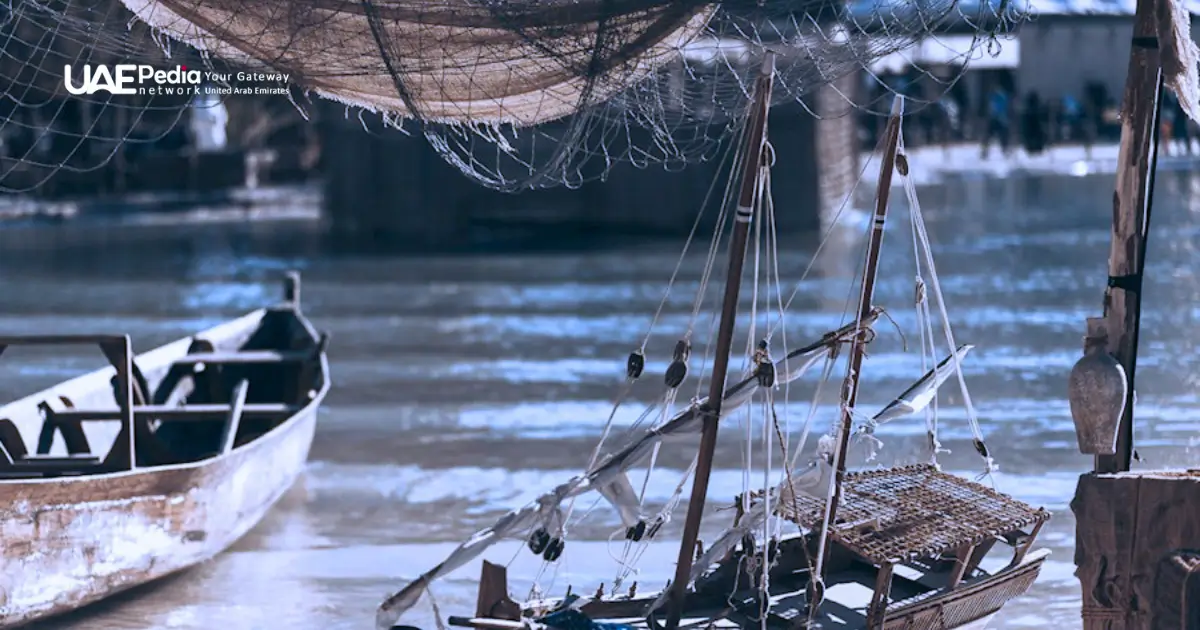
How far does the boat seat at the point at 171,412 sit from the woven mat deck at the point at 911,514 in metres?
4.60

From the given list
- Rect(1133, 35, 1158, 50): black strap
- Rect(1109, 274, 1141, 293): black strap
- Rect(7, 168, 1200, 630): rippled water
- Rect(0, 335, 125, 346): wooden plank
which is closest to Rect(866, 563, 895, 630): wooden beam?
Rect(1109, 274, 1141, 293): black strap

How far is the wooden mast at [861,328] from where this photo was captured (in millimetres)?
6531

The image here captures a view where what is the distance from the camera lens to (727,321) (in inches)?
239

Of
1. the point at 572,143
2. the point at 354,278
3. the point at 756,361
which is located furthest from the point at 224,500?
the point at 354,278

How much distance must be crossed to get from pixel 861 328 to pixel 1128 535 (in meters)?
1.34

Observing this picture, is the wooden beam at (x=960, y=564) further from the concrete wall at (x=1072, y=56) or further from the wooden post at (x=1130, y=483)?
the concrete wall at (x=1072, y=56)

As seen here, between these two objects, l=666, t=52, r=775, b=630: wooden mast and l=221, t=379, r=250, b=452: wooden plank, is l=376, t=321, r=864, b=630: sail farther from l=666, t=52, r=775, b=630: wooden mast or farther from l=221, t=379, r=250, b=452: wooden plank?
l=221, t=379, r=250, b=452: wooden plank

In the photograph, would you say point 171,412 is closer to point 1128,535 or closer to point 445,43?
point 445,43

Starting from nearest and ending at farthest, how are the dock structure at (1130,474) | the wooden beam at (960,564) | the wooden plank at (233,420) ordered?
the dock structure at (1130,474) < the wooden beam at (960,564) < the wooden plank at (233,420)

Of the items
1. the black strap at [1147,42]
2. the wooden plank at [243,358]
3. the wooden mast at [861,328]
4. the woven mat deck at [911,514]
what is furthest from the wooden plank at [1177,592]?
the wooden plank at [243,358]

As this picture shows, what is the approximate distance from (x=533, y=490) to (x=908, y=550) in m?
4.87

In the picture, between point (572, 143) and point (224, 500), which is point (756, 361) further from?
point (224, 500)

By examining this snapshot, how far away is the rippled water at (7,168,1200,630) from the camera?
932 centimetres

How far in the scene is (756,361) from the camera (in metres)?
6.38
